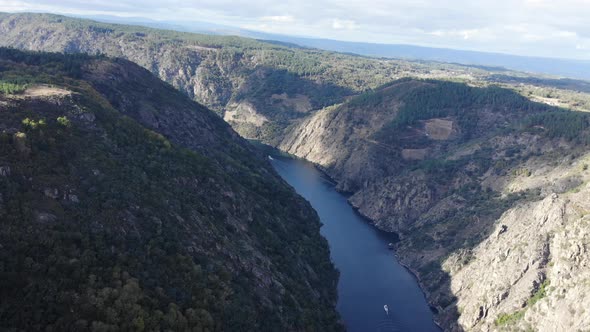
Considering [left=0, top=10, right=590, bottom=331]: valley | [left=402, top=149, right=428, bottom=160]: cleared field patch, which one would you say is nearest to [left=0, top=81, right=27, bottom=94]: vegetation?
[left=0, top=10, right=590, bottom=331]: valley

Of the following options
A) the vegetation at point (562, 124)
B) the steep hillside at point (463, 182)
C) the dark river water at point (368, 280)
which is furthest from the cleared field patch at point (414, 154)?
the vegetation at point (562, 124)

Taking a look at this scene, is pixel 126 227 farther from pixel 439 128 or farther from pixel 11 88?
pixel 439 128

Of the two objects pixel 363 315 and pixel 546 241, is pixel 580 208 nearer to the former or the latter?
pixel 546 241

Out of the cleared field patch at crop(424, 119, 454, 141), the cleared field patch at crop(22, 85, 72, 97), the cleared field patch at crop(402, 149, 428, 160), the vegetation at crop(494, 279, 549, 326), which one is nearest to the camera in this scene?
the cleared field patch at crop(22, 85, 72, 97)

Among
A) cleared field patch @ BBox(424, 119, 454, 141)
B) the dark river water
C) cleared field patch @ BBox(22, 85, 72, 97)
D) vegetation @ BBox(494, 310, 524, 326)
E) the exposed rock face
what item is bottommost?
the dark river water

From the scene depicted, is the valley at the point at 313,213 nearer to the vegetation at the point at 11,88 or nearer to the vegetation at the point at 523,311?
the vegetation at the point at 523,311

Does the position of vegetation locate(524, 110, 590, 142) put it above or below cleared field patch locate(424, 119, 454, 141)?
above

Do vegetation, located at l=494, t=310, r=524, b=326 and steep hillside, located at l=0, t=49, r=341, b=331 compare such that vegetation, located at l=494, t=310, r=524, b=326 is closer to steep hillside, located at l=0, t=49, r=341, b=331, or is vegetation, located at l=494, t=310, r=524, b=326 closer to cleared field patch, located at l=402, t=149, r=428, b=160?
steep hillside, located at l=0, t=49, r=341, b=331

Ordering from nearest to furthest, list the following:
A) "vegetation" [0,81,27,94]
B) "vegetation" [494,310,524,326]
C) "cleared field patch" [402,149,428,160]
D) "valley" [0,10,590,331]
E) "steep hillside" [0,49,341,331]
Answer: "steep hillside" [0,49,341,331] → "valley" [0,10,590,331] → "vegetation" [0,81,27,94] → "vegetation" [494,310,524,326] → "cleared field patch" [402,149,428,160]
